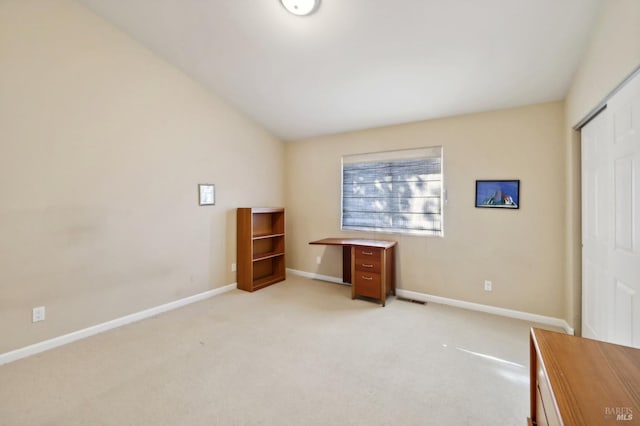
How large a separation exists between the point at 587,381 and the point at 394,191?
10.6 feet

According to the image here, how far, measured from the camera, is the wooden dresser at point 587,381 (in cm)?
75

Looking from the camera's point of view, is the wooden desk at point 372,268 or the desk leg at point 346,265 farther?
the desk leg at point 346,265

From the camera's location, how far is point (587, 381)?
88 centimetres

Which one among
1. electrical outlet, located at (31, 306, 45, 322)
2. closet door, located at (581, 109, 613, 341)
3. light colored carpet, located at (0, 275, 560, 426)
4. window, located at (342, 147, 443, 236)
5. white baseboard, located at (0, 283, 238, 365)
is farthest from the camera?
window, located at (342, 147, 443, 236)

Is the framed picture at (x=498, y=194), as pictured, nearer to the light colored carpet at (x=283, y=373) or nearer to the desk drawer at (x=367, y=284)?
the light colored carpet at (x=283, y=373)

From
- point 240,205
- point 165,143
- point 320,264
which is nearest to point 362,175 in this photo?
point 320,264

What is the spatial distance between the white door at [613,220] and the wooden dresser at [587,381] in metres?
0.94

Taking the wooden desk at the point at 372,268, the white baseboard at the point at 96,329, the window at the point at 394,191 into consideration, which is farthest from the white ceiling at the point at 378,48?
the white baseboard at the point at 96,329

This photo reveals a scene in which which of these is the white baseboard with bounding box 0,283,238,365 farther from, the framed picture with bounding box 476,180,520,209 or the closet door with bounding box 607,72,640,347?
the closet door with bounding box 607,72,640,347

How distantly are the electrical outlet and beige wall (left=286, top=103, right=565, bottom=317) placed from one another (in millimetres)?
3727

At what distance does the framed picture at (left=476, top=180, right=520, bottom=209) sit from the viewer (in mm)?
3111

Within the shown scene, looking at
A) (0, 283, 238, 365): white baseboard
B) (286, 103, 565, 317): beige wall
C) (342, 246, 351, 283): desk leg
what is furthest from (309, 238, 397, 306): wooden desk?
(0, 283, 238, 365): white baseboard

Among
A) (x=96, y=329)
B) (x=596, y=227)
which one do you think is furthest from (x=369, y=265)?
(x=96, y=329)

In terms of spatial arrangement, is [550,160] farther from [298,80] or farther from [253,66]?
[253,66]
